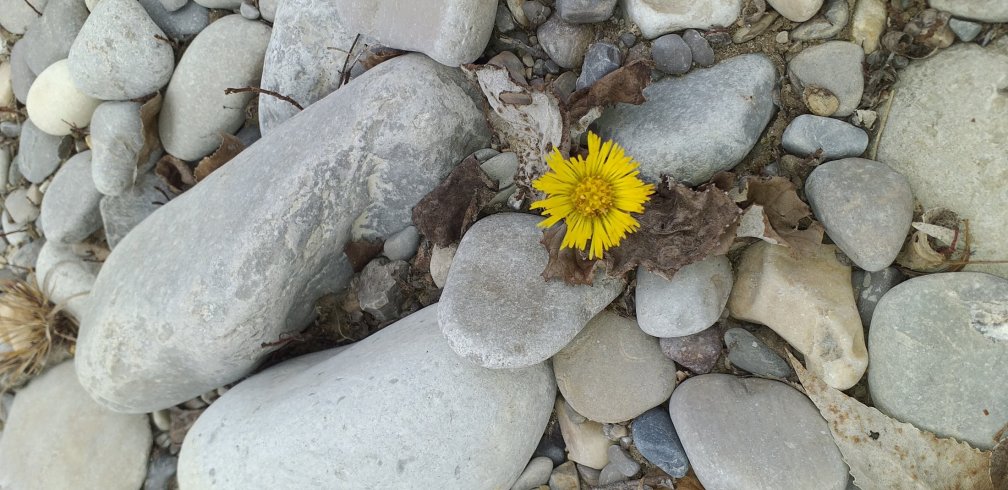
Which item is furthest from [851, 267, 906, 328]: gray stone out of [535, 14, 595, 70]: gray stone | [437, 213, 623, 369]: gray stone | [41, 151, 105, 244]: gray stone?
[41, 151, 105, 244]: gray stone

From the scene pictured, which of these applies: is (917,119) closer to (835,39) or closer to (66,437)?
(835,39)

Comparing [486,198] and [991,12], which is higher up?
[991,12]

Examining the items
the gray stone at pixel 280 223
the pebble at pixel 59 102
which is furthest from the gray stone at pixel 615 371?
the pebble at pixel 59 102

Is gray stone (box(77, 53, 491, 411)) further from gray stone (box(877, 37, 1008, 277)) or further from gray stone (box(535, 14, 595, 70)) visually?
A: gray stone (box(877, 37, 1008, 277))

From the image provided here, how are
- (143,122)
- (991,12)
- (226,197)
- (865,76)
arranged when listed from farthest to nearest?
(143,122), (226,197), (865,76), (991,12)

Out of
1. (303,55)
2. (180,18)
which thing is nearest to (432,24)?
(303,55)

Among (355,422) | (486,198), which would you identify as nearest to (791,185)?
(486,198)

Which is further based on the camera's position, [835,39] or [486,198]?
[486,198]
